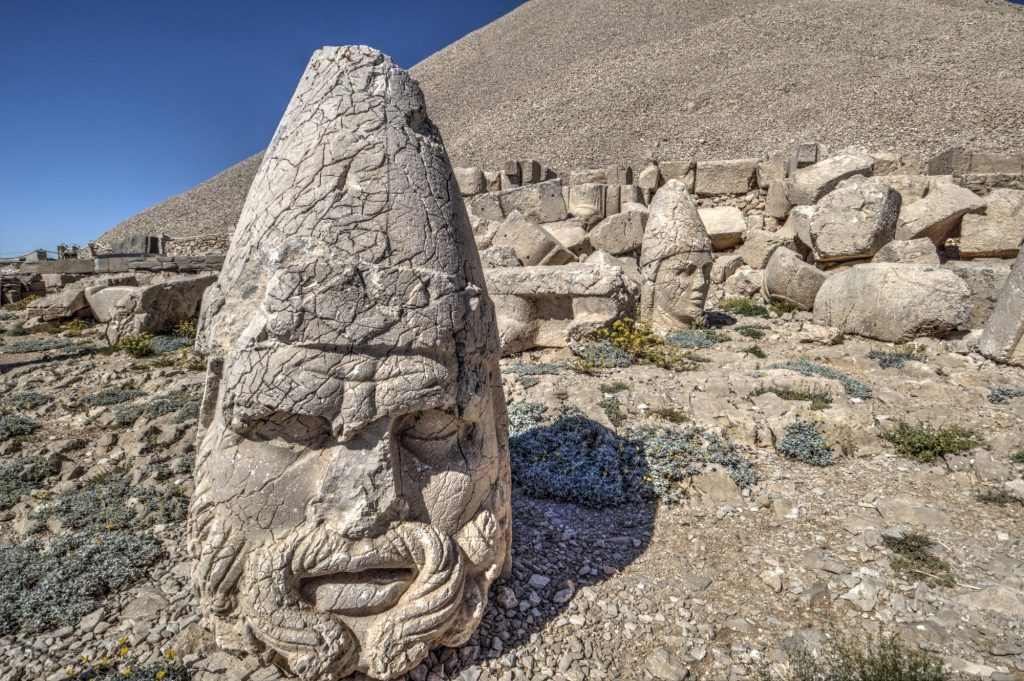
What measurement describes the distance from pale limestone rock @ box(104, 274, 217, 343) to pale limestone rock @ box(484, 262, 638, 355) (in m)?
5.32

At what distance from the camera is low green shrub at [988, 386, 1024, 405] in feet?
15.5

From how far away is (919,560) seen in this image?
2.82 m

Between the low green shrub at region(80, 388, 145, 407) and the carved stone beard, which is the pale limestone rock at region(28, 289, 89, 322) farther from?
the carved stone beard

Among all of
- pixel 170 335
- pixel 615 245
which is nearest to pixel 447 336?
pixel 170 335

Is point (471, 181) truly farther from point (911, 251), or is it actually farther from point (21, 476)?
point (21, 476)

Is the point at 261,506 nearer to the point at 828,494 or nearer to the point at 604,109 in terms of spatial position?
the point at 828,494

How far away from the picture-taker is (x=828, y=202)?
961 cm

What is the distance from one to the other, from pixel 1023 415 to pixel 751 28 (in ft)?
114

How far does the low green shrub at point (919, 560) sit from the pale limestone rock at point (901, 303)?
4.35m

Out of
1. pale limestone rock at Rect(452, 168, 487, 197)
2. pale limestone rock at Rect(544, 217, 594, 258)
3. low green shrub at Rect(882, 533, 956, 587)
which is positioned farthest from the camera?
pale limestone rock at Rect(452, 168, 487, 197)

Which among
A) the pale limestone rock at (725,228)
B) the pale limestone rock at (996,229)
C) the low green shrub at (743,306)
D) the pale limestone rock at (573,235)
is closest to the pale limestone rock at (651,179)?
the pale limestone rock at (725,228)

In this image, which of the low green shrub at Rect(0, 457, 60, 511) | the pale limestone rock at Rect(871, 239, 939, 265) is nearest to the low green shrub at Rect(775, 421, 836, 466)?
the low green shrub at Rect(0, 457, 60, 511)

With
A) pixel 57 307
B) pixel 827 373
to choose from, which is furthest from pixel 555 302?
pixel 57 307

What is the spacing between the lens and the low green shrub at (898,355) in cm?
576
